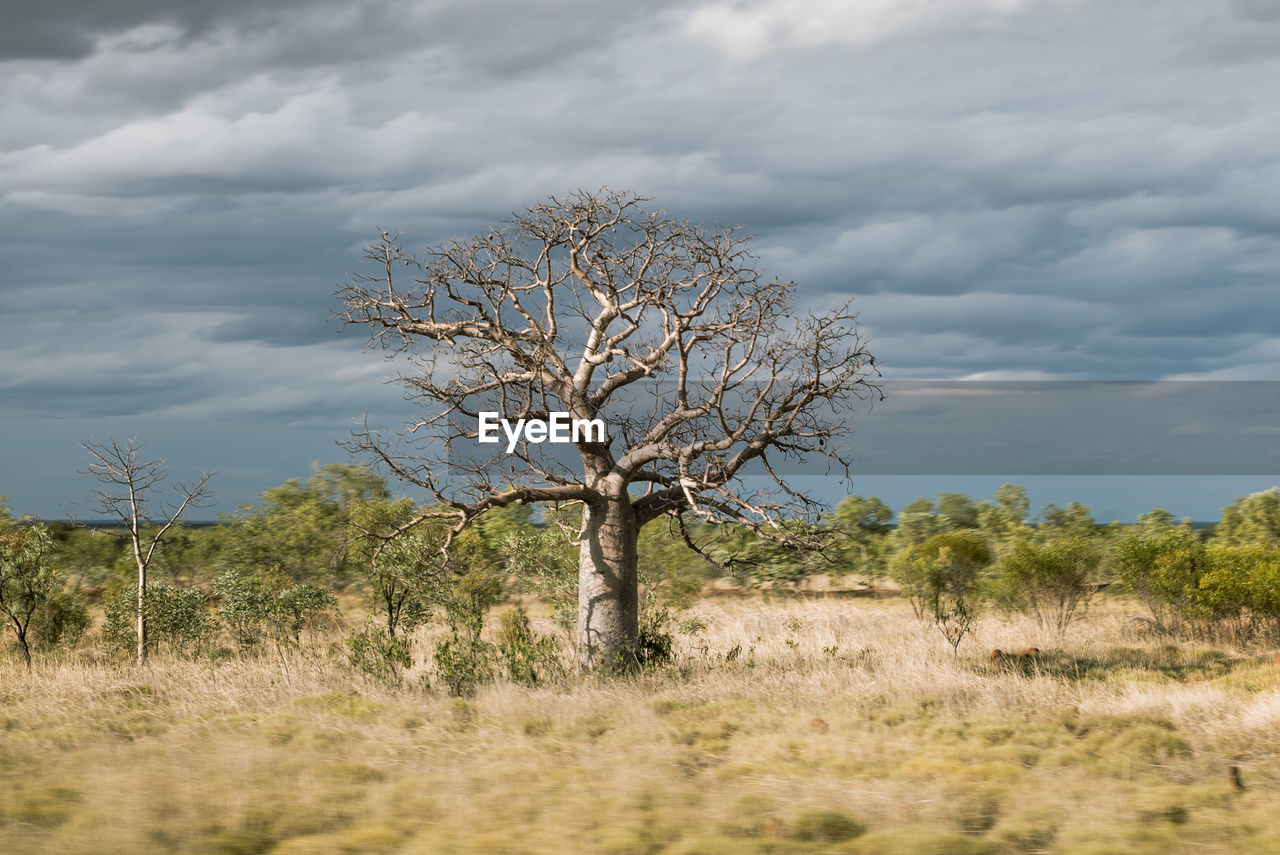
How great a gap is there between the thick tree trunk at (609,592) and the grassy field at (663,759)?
75 cm

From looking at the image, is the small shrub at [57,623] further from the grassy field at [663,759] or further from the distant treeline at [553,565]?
the grassy field at [663,759]

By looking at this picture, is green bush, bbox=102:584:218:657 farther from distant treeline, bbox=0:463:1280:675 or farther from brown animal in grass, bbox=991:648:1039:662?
brown animal in grass, bbox=991:648:1039:662

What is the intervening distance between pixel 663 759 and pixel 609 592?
5.24m

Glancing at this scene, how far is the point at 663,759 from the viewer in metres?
9.74

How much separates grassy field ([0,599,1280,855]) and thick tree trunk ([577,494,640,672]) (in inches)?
29.5

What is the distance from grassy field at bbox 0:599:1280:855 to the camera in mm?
7238

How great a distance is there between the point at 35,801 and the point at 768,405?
33.6 feet

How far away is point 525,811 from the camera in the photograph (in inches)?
305

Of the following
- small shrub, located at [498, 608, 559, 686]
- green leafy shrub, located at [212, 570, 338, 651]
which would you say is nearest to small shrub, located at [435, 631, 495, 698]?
small shrub, located at [498, 608, 559, 686]

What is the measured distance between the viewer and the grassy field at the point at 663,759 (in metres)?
7.24

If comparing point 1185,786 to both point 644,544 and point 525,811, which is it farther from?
point 644,544

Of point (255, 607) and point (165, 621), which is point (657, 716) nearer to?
point (255, 607)

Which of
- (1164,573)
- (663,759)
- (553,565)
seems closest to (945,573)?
(1164,573)

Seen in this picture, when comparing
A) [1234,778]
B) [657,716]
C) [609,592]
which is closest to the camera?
[1234,778]
